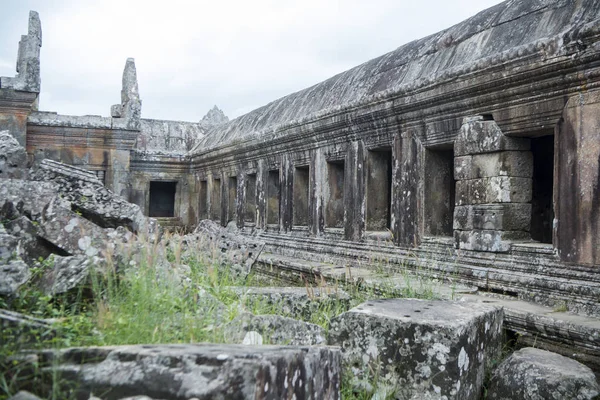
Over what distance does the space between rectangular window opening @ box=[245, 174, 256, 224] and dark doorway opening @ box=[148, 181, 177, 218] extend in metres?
5.63

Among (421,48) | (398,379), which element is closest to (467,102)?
(421,48)

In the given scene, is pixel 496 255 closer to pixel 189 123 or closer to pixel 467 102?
pixel 467 102

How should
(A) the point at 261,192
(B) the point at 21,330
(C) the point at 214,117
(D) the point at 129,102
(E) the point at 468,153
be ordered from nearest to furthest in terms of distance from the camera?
1. (B) the point at 21,330
2. (E) the point at 468,153
3. (A) the point at 261,192
4. (D) the point at 129,102
5. (C) the point at 214,117

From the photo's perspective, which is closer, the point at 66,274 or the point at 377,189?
the point at 66,274

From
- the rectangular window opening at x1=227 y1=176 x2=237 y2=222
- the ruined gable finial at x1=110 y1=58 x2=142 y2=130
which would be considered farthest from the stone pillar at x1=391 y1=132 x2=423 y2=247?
the ruined gable finial at x1=110 y1=58 x2=142 y2=130

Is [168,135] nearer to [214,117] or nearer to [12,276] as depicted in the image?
[214,117]

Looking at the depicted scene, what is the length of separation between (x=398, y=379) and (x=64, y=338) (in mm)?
2106

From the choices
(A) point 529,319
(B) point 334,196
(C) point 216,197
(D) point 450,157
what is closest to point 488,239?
(A) point 529,319

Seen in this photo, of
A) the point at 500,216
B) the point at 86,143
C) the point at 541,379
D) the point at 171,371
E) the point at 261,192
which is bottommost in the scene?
the point at 541,379

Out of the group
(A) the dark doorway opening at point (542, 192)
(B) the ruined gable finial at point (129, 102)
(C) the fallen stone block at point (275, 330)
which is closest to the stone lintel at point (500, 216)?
(A) the dark doorway opening at point (542, 192)

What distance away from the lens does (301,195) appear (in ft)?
34.7

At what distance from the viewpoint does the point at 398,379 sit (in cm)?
369

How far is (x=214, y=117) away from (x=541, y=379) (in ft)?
49.8

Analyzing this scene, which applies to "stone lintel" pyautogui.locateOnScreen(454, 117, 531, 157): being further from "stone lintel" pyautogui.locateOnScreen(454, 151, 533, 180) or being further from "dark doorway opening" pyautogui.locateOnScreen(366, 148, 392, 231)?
"dark doorway opening" pyautogui.locateOnScreen(366, 148, 392, 231)
